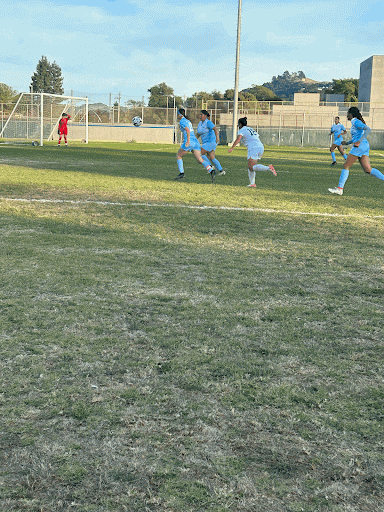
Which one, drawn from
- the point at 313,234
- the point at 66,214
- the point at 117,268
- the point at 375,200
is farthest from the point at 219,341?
the point at 375,200

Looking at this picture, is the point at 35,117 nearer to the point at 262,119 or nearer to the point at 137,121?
the point at 137,121

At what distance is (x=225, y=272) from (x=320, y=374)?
2229mm

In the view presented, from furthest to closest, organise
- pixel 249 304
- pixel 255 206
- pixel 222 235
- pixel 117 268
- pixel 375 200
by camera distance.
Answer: pixel 375 200
pixel 255 206
pixel 222 235
pixel 117 268
pixel 249 304

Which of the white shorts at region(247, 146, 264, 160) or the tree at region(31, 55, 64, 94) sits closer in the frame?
the white shorts at region(247, 146, 264, 160)

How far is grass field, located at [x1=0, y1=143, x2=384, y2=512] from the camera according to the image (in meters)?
2.04

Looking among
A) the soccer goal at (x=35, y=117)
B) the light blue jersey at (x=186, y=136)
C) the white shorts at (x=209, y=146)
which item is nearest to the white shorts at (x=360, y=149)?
the light blue jersey at (x=186, y=136)

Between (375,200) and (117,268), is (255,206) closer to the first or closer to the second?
(375,200)

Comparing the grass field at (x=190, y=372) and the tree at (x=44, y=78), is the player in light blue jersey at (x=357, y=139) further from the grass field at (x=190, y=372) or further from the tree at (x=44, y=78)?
the tree at (x=44, y=78)

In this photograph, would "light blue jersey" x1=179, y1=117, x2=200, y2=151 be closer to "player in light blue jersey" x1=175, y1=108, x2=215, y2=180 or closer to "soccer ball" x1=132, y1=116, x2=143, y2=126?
"player in light blue jersey" x1=175, y1=108, x2=215, y2=180

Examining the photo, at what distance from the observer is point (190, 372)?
2.97 metres

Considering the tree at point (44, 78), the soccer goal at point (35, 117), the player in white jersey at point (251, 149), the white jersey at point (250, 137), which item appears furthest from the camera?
the tree at point (44, 78)

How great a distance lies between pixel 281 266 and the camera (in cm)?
540

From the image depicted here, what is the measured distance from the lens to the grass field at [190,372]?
6.70ft

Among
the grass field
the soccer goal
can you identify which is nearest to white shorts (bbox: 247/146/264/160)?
the grass field
